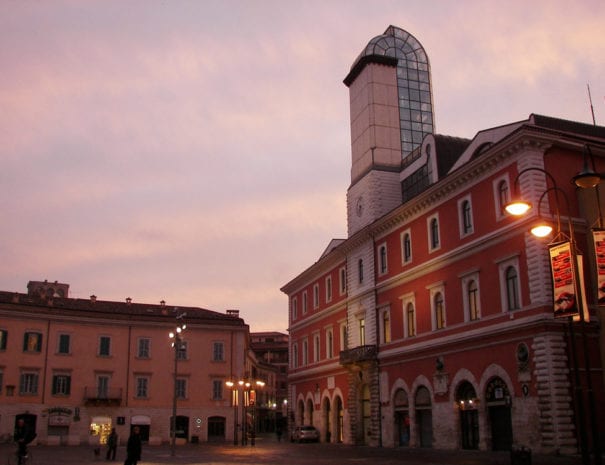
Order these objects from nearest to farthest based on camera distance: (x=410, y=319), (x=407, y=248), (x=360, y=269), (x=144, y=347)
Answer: (x=410, y=319) → (x=407, y=248) → (x=360, y=269) → (x=144, y=347)

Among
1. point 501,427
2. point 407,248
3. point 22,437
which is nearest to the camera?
point 22,437

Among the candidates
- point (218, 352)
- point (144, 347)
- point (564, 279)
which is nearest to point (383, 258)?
point (218, 352)

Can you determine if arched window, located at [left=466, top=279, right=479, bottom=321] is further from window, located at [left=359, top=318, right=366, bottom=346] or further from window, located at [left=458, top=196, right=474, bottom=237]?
window, located at [left=359, top=318, right=366, bottom=346]

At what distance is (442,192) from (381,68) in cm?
1999

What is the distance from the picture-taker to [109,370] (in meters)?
56.9

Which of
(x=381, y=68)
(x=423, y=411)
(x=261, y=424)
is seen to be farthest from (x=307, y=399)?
(x=261, y=424)

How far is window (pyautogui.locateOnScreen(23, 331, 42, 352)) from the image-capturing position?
53.8 m

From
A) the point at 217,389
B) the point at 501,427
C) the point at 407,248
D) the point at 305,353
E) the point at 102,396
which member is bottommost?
the point at 501,427

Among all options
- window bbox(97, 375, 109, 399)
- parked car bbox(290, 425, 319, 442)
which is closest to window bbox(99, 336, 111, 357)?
window bbox(97, 375, 109, 399)

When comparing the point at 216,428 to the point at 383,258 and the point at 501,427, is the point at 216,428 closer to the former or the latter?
the point at 383,258

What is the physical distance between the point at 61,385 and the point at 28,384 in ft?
8.14

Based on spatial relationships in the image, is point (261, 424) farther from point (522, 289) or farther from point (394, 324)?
point (522, 289)

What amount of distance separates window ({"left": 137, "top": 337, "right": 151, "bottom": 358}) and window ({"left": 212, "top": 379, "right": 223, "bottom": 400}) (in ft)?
20.0

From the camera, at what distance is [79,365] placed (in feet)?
184
